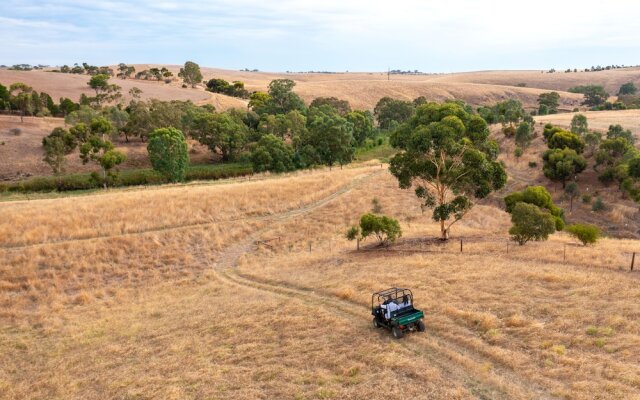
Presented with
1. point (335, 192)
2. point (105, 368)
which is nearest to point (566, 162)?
point (335, 192)

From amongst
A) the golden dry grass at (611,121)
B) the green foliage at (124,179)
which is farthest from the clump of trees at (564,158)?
the green foliage at (124,179)

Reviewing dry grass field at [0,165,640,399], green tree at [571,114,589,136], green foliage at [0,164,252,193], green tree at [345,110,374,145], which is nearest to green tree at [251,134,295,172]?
green foliage at [0,164,252,193]

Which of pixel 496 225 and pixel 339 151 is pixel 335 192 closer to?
pixel 496 225

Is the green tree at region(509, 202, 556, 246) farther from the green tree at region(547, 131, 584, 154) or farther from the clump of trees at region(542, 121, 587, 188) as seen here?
the green tree at region(547, 131, 584, 154)

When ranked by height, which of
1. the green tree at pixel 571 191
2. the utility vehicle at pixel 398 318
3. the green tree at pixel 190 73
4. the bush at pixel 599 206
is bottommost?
the bush at pixel 599 206

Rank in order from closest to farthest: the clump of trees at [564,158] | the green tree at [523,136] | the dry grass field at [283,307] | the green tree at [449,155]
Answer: the dry grass field at [283,307] < the green tree at [449,155] < the clump of trees at [564,158] < the green tree at [523,136]

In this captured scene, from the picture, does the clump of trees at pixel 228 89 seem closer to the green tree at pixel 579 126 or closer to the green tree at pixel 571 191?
the green tree at pixel 579 126
